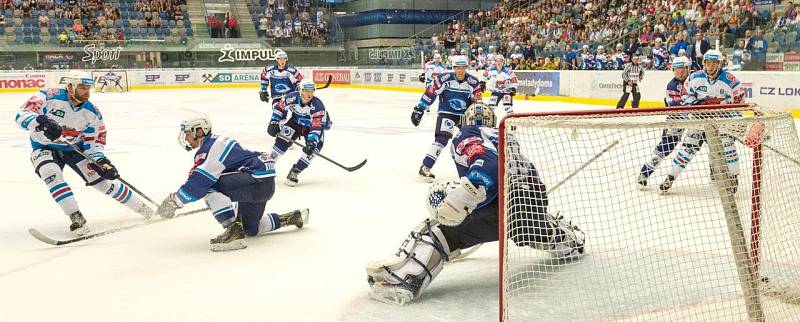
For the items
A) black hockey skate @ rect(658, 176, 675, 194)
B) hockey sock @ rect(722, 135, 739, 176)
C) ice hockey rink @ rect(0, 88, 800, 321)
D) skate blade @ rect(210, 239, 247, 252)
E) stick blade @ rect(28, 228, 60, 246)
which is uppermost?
hockey sock @ rect(722, 135, 739, 176)

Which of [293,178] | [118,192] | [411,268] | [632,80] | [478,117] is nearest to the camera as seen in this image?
[411,268]

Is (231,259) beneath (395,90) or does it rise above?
beneath

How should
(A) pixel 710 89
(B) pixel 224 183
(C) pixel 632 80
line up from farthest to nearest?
(C) pixel 632 80 → (A) pixel 710 89 → (B) pixel 224 183

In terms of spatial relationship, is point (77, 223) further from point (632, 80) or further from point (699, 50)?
point (699, 50)

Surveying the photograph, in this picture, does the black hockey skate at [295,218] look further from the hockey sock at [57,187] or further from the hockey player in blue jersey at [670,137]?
the hockey player in blue jersey at [670,137]

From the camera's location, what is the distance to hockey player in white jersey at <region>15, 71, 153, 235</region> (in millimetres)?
5023

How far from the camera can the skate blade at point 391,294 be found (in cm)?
341

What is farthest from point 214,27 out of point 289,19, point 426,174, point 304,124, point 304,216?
point 304,216

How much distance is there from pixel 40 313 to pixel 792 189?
3406mm

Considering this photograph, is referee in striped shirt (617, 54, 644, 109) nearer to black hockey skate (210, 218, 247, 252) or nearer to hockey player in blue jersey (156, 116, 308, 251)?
hockey player in blue jersey (156, 116, 308, 251)

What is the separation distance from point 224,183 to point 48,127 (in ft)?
4.30

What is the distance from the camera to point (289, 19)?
32500mm

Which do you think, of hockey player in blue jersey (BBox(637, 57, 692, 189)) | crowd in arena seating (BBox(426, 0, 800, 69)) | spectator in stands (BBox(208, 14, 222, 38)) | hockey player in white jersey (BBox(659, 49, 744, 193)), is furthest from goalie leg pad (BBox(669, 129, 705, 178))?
spectator in stands (BBox(208, 14, 222, 38))

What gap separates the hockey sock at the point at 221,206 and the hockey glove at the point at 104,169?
3.14 ft
